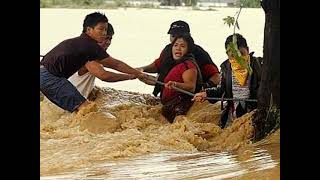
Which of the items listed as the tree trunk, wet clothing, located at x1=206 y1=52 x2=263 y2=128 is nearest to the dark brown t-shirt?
wet clothing, located at x1=206 y1=52 x2=263 y2=128

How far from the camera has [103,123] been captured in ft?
8.73

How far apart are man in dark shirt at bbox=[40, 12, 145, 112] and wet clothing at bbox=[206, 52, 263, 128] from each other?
0.50 metres

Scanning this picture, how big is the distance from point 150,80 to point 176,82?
0.13m

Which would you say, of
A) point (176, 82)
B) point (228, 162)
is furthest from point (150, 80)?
point (228, 162)

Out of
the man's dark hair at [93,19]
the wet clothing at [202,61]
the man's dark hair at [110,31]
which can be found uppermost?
A: the man's dark hair at [93,19]

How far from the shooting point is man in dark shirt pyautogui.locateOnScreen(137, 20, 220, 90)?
2711 mm

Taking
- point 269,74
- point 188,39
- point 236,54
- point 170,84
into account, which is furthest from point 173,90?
point 269,74

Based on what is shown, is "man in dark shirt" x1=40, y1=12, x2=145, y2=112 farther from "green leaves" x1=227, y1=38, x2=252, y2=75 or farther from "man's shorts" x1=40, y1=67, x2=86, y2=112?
"green leaves" x1=227, y1=38, x2=252, y2=75

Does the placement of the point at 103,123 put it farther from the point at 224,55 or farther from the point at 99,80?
the point at 224,55

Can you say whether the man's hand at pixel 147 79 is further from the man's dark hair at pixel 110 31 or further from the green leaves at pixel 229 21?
the green leaves at pixel 229 21

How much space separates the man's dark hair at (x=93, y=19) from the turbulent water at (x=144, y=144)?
31 cm

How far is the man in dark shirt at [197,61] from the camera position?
2711 millimetres

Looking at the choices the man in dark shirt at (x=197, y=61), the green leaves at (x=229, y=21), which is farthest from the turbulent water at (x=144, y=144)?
the green leaves at (x=229, y=21)

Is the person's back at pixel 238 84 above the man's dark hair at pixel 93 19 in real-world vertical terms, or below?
below
